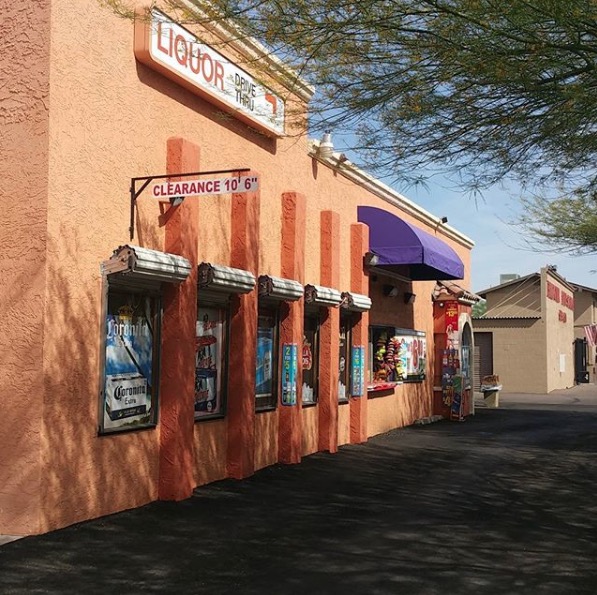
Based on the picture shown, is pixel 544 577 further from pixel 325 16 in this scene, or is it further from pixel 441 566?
pixel 325 16

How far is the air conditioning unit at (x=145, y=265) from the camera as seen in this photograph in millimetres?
8148

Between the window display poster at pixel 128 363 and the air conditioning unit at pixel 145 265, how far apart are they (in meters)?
0.38

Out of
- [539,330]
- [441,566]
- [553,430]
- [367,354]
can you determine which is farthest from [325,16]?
[539,330]

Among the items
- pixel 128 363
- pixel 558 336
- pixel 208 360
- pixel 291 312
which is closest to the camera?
pixel 128 363

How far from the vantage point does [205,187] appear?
8602 millimetres

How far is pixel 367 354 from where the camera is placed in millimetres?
15867

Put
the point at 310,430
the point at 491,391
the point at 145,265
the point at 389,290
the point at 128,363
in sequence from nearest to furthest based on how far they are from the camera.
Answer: the point at 145,265
the point at 128,363
the point at 310,430
the point at 389,290
the point at 491,391

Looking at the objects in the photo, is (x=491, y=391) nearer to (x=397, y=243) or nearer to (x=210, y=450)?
(x=397, y=243)

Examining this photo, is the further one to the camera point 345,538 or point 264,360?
point 264,360

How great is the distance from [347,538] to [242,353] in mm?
3648

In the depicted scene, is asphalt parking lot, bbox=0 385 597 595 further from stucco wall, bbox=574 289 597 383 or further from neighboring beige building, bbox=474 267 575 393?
stucco wall, bbox=574 289 597 383

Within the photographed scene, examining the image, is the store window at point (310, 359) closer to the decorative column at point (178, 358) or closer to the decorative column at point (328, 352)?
the decorative column at point (328, 352)

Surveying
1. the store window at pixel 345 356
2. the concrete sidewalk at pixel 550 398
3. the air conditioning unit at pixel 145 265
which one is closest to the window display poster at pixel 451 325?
the store window at pixel 345 356

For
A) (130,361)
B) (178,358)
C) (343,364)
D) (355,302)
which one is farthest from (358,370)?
(130,361)
